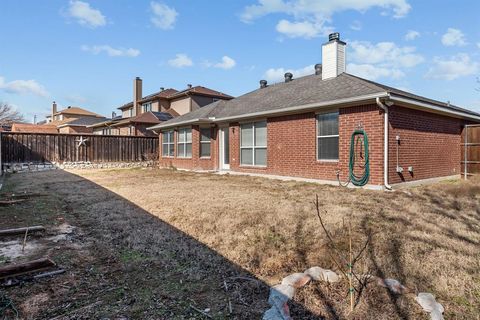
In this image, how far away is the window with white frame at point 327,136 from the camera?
923 cm

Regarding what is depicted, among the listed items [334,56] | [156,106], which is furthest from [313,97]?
[156,106]

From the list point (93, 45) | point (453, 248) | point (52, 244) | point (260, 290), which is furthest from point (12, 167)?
point (453, 248)

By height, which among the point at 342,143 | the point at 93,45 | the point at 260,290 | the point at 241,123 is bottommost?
the point at 260,290

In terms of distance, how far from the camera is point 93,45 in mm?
15969

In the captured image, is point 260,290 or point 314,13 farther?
point 314,13

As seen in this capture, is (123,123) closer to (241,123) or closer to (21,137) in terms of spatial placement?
(21,137)

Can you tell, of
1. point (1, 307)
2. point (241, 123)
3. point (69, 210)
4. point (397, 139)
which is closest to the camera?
point (1, 307)

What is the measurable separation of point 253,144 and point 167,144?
7.83 meters

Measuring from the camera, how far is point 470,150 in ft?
36.8

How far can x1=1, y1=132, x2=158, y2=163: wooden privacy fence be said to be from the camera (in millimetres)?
16391

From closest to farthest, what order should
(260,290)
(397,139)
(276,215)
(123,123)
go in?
(260,290) → (276,215) → (397,139) → (123,123)

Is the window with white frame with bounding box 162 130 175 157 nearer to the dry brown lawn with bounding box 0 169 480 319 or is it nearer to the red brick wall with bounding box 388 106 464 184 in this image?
the dry brown lawn with bounding box 0 169 480 319

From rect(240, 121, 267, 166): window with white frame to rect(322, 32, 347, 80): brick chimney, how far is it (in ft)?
10.4

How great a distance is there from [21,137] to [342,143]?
56.3 ft
